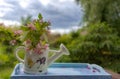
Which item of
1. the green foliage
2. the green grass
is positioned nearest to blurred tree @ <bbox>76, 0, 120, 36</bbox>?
the green grass

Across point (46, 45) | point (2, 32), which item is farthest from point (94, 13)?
point (46, 45)

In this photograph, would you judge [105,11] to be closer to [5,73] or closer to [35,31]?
[5,73]

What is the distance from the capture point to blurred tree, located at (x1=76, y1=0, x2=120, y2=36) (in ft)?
20.1

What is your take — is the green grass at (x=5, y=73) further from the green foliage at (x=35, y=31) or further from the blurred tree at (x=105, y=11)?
the blurred tree at (x=105, y=11)

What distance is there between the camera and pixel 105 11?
6207 millimetres

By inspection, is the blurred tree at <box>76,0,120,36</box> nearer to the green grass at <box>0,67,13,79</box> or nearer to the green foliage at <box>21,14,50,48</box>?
the green grass at <box>0,67,13,79</box>

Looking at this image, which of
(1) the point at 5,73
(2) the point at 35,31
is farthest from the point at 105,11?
(2) the point at 35,31

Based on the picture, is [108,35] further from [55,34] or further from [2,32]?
[55,34]

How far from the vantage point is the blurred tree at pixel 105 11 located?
6.12 meters

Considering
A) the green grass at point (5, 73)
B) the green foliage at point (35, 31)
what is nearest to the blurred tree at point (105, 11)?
the green grass at point (5, 73)

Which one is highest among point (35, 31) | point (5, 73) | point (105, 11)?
point (105, 11)

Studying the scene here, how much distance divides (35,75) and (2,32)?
183 centimetres

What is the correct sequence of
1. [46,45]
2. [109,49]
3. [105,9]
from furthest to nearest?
[105,9] < [109,49] < [46,45]

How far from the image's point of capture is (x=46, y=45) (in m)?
2.09
